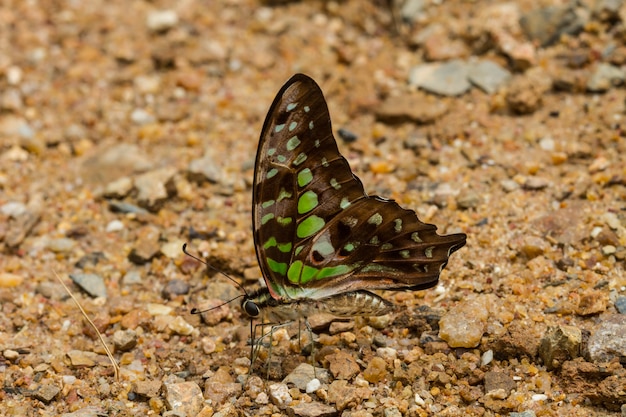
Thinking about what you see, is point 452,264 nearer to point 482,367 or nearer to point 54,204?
point 482,367

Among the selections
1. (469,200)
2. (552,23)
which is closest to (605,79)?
(552,23)

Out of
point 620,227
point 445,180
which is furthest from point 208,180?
point 620,227

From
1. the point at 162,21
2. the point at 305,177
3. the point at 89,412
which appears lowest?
the point at 89,412

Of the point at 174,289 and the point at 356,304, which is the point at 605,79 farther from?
the point at 174,289

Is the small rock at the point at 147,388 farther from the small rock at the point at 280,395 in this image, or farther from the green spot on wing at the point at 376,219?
the green spot on wing at the point at 376,219

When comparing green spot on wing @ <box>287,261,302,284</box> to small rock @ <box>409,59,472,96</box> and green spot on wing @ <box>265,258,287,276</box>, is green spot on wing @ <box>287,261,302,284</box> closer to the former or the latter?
green spot on wing @ <box>265,258,287,276</box>
